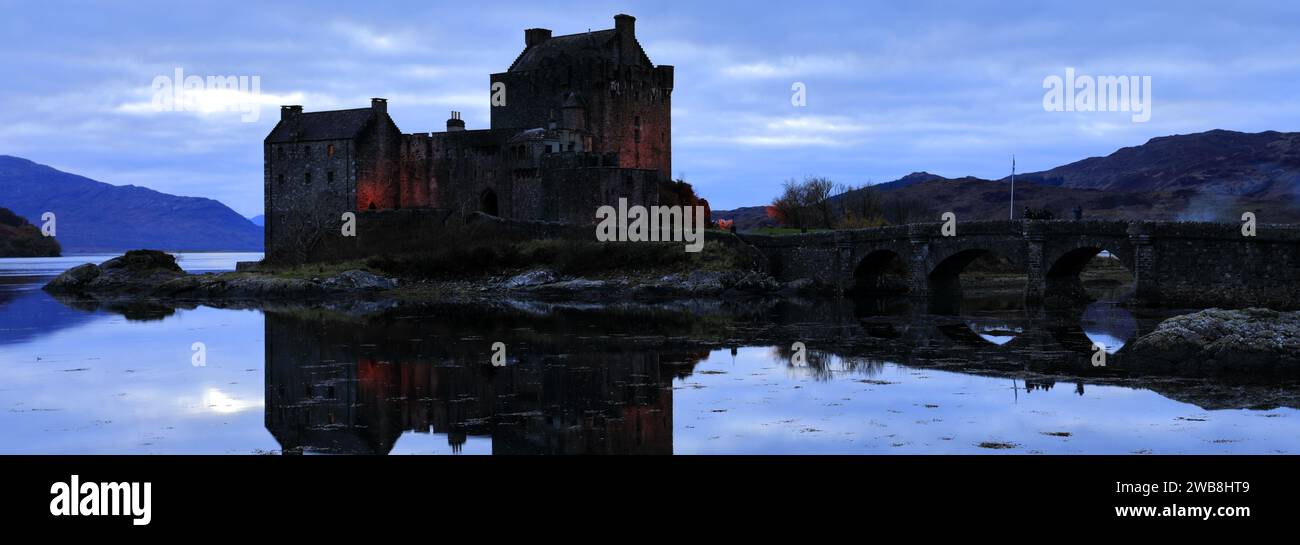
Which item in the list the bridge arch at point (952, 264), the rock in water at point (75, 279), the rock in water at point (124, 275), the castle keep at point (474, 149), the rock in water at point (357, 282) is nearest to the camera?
the bridge arch at point (952, 264)

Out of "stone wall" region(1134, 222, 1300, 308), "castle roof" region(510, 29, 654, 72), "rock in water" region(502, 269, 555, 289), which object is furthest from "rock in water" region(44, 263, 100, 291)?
"stone wall" region(1134, 222, 1300, 308)

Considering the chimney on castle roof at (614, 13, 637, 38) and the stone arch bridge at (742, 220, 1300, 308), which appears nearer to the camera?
the stone arch bridge at (742, 220, 1300, 308)

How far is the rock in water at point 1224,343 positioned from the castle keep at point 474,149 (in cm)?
3597

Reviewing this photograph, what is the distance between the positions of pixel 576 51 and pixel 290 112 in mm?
16747

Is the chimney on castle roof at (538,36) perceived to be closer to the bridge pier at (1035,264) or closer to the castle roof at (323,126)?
the castle roof at (323,126)

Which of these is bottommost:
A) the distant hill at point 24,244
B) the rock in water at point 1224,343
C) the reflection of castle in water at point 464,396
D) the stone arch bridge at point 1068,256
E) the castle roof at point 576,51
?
the reflection of castle in water at point 464,396

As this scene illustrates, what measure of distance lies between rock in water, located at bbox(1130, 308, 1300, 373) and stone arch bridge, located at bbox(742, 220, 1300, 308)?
41.2ft

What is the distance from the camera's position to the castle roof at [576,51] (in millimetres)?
64044

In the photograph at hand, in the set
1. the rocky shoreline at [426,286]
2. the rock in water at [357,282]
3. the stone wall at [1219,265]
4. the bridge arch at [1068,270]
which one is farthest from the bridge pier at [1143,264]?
the rock in water at [357,282]

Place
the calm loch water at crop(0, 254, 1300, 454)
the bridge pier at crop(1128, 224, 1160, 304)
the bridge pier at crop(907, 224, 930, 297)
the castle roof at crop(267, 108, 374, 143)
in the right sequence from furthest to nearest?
the castle roof at crop(267, 108, 374, 143) → the bridge pier at crop(907, 224, 930, 297) → the bridge pier at crop(1128, 224, 1160, 304) → the calm loch water at crop(0, 254, 1300, 454)

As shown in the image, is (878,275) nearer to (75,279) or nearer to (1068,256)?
(1068,256)

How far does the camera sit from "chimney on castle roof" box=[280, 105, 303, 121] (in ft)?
222

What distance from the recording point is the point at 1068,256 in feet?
146

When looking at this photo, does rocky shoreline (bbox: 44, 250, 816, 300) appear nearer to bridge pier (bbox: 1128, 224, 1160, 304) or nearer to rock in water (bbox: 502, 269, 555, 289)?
rock in water (bbox: 502, 269, 555, 289)
